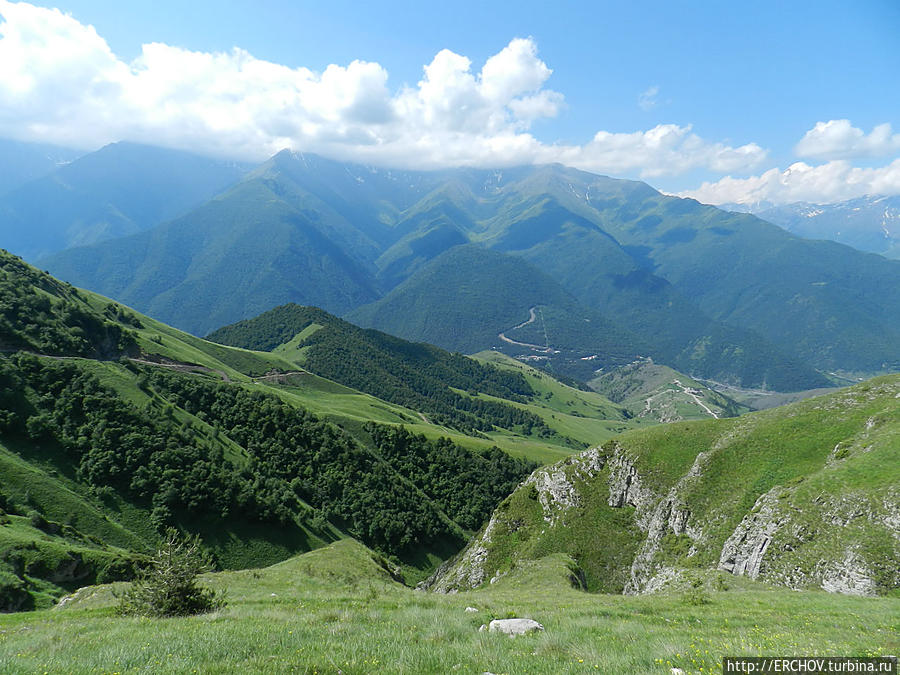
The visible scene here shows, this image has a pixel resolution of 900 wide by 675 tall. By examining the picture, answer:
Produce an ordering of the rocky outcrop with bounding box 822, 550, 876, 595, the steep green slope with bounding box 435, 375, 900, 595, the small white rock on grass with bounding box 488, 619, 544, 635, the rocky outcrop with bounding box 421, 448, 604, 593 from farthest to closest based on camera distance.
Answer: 1. the rocky outcrop with bounding box 421, 448, 604, 593
2. the steep green slope with bounding box 435, 375, 900, 595
3. the rocky outcrop with bounding box 822, 550, 876, 595
4. the small white rock on grass with bounding box 488, 619, 544, 635

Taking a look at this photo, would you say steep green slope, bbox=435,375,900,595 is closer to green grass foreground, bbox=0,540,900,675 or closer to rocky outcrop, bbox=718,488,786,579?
rocky outcrop, bbox=718,488,786,579

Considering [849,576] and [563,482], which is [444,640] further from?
[563,482]

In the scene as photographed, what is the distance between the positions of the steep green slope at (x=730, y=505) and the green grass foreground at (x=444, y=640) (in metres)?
16.5

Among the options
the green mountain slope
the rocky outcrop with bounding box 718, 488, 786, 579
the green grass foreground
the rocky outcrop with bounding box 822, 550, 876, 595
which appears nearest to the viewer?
the green grass foreground

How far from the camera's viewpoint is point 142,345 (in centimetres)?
14200

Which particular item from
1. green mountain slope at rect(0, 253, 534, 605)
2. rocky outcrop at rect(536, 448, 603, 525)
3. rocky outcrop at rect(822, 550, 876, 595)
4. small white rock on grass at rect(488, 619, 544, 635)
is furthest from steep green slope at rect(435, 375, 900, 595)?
small white rock on grass at rect(488, 619, 544, 635)

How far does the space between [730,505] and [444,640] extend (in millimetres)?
55944

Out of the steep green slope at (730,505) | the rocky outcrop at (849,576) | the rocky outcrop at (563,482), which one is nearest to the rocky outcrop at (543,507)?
the rocky outcrop at (563,482)

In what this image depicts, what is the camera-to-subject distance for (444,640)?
15.7 metres

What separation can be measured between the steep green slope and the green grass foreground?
16.5m

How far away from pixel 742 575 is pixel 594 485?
30.6 meters

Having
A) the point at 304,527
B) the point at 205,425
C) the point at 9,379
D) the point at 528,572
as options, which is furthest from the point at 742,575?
the point at 9,379

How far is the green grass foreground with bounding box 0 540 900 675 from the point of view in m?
12.2

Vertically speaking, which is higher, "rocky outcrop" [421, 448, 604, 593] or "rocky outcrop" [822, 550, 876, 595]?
"rocky outcrop" [822, 550, 876, 595]
